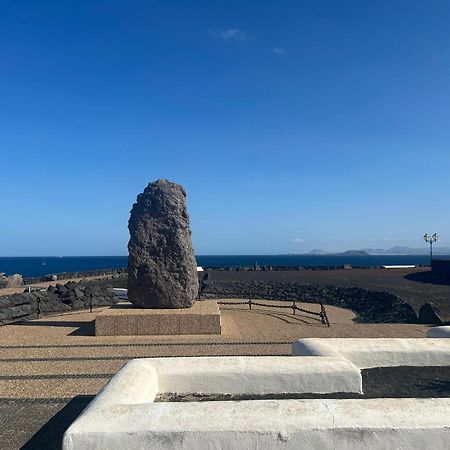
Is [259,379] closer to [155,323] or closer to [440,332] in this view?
[440,332]

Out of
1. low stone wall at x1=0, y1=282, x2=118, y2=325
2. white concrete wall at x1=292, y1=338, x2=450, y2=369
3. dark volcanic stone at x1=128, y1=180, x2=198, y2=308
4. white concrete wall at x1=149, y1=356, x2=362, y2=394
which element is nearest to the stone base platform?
dark volcanic stone at x1=128, y1=180, x2=198, y2=308

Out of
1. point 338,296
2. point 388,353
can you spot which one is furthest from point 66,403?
point 338,296

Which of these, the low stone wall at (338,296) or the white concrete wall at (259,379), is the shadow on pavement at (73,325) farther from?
the white concrete wall at (259,379)

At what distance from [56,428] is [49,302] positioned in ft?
42.5

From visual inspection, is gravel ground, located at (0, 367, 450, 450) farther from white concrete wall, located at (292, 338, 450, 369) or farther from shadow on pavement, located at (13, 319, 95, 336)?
shadow on pavement, located at (13, 319, 95, 336)

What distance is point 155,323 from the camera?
1111 cm

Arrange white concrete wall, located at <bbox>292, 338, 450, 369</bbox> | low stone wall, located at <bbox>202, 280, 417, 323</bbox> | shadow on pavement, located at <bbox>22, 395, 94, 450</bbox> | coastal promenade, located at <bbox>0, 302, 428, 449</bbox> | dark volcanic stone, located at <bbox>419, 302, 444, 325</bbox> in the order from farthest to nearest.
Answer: low stone wall, located at <bbox>202, 280, 417, 323</bbox>, dark volcanic stone, located at <bbox>419, 302, 444, 325</bbox>, white concrete wall, located at <bbox>292, 338, 450, 369</bbox>, coastal promenade, located at <bbox>0, 302, 428, 449</bbox>, shadow on pavement, located at <bbox>22, 395, 94, 450</bbox>

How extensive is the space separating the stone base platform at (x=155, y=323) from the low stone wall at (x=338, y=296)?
529cm

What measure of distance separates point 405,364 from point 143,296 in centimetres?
750

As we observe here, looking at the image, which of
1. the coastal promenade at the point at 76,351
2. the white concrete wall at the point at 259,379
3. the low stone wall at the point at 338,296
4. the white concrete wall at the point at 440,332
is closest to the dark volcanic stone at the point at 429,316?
the low stone wall at the point at 338,296

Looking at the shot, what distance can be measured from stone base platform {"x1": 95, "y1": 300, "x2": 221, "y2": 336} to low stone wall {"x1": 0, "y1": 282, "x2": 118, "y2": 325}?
448 cm

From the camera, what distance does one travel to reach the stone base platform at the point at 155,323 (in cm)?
1098

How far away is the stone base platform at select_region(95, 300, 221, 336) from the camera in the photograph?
10977 mm

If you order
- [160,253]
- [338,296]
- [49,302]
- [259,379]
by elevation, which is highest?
[160,253]
